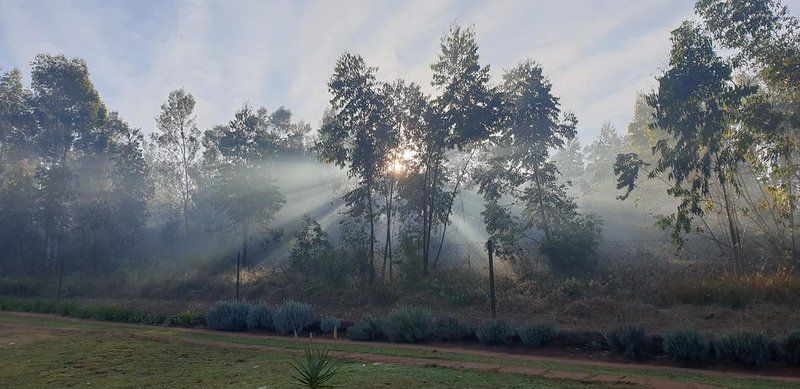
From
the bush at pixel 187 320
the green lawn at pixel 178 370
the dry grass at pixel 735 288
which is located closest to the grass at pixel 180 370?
the green lawn at pixel 178 370

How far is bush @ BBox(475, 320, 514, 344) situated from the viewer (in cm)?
1092

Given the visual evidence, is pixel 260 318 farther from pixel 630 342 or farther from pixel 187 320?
pixel 630 342

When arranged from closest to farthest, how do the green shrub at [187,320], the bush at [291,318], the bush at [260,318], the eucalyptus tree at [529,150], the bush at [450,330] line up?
1. the bush at [450,330]
2. the bush at [291,318]
3. the bush at [260,318]
4. the green shrub at [187,320]
5. the eucalyptus tree at [529,150]

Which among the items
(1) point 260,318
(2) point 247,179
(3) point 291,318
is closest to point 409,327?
(3) point 291,318

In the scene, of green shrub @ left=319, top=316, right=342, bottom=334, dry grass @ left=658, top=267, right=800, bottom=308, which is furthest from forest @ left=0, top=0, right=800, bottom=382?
green shrub @ left=319, top=316, right=342, bottom=334

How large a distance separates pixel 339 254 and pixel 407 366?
13383 mm

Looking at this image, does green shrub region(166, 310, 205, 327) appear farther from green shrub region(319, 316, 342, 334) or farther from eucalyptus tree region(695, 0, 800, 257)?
eucalyptus tree region(695, 0, 800, 257)

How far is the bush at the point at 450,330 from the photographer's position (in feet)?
38.7

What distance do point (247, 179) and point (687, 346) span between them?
27.4 m

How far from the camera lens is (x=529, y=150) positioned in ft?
71.6

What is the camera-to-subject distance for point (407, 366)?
320 inches

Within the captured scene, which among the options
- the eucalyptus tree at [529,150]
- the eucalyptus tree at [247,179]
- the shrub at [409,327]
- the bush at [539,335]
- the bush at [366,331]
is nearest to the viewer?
the bush at [539,335]

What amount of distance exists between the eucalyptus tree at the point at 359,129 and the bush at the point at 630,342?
39.6 ft

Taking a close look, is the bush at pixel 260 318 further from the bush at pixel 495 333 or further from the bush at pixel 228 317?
the bush at pixel 495 333
